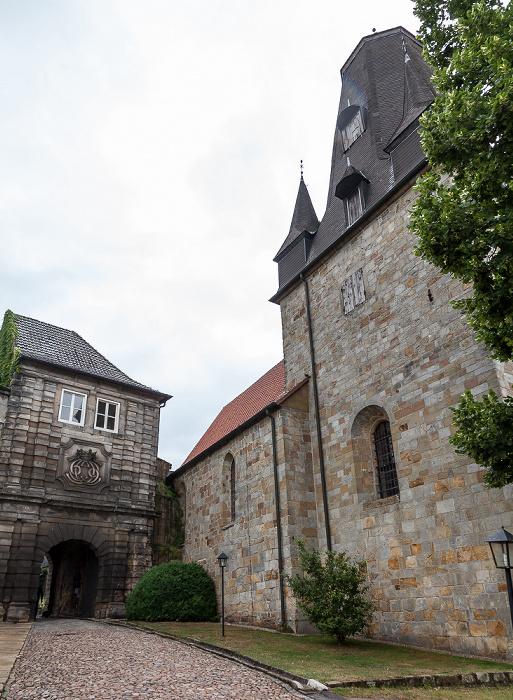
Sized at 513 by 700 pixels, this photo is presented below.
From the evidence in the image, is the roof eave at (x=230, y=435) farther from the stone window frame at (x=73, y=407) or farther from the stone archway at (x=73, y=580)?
the stone archway at (x=73, y=580)

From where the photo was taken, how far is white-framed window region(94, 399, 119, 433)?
63.9ft

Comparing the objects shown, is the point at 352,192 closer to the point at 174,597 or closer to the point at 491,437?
the point at 491,437

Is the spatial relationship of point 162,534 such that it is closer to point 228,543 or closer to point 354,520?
point 228,543

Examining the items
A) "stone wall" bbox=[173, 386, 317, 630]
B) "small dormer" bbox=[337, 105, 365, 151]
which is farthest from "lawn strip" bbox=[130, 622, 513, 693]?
"small dormer" bbox=[337, 105, 365, 151]

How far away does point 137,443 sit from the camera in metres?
20.0

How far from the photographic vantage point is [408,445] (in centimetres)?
1118

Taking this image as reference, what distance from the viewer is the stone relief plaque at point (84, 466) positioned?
17.8 metres

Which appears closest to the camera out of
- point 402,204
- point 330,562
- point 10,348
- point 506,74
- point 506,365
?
point 506,74

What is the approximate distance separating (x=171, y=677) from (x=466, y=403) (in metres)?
5.42

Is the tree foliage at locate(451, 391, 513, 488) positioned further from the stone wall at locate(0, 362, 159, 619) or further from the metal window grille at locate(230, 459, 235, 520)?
the stone wall at locate(0, 362, 159, 619)

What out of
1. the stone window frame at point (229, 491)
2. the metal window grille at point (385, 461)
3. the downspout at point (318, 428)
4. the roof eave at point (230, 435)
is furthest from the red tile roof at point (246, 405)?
the metal window grille at point (385, 461)

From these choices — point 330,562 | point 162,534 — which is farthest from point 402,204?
point 162,534

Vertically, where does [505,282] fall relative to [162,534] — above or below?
above

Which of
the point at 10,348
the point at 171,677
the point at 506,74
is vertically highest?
the point at 10,348
